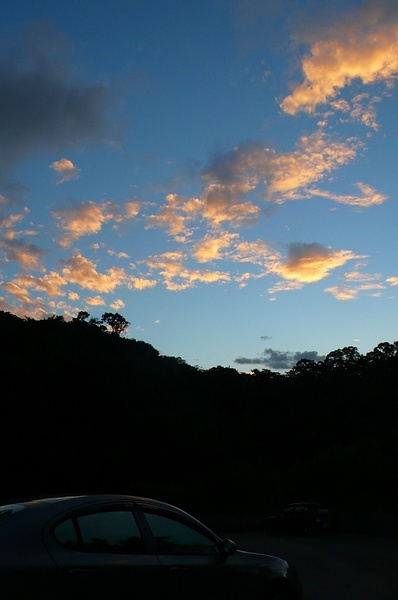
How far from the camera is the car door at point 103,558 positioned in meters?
4.53

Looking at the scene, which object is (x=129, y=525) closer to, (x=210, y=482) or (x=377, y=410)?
(x=210, y=482)

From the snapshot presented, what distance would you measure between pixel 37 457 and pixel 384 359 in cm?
5943

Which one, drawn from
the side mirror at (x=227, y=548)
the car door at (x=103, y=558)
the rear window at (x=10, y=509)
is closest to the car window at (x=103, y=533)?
the car door at (x=103, y=558)

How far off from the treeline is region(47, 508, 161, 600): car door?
28.9m

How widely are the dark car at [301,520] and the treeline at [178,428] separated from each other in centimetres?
463

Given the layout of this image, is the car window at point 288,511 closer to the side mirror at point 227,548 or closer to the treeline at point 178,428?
the treeline at point 178,428

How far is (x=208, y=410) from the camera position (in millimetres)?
71000

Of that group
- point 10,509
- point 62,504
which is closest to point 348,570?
point 62,504

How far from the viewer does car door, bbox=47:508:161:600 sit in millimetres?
4531

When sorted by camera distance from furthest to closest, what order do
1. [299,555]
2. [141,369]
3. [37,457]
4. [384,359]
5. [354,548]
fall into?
1. [384,359]
2. [141,369]
3. [37,457]
4. [354,548]
5. [299,555]

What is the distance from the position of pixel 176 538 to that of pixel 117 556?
0.70 meters

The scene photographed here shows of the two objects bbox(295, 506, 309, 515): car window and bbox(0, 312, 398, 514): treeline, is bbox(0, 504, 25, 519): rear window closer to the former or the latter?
bbox(295, 506, 309, 515): car window

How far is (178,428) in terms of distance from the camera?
56094 millimetres

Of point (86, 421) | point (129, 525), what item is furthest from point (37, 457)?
point (129, 525)
